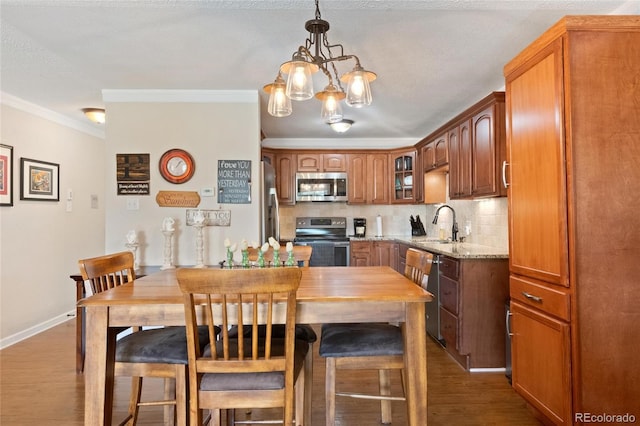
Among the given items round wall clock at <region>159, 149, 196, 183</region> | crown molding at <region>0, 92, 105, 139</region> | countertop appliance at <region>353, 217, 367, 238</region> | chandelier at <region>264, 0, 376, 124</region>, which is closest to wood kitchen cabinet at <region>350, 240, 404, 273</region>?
countertop appliance at <region>353, 217, 367, 238</region>

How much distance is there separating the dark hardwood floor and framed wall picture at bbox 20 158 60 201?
5.24ft

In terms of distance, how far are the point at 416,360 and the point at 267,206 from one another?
2.51 metres

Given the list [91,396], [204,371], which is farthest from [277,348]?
[91,396]

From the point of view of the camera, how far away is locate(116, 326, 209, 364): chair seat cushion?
1556mm

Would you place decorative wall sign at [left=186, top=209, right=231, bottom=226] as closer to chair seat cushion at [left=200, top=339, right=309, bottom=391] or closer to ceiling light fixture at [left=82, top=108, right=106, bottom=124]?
ceiling light fixture at [left=82, top=108, right=106, bottom=124]

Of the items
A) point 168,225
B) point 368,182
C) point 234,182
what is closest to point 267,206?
point 234,182

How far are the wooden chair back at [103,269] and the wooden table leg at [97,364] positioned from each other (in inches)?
13.1

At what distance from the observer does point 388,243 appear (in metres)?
4.88

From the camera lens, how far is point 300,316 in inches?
58.7

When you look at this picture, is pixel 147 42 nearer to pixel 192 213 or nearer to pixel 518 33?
pixel 192 213

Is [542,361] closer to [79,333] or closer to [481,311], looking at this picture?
[481,311]

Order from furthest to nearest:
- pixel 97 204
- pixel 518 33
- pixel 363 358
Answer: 1. pixel 97 204
2. pixel 518 33
3. pixel 363 358

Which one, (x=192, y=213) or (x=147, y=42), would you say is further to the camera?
(x=192, y=213)

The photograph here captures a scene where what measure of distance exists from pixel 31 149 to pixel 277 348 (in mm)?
3816
